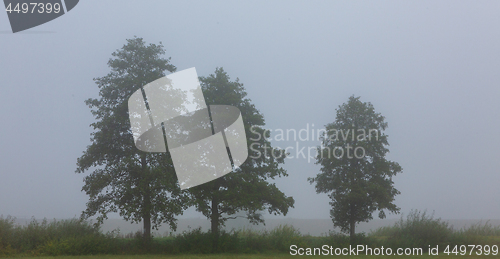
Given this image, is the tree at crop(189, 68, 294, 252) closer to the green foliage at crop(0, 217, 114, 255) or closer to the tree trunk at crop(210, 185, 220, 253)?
the tree trunk at crop(210, 185, 220, 253)

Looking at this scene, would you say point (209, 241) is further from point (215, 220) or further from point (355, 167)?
point (355, 167)

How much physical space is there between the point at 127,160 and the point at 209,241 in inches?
263

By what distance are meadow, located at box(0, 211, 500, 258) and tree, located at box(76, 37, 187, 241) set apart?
61.7 inches

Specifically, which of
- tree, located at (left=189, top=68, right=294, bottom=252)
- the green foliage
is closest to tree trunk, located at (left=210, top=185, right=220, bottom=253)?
tree, located at (left=189, top=68, right=294, bottom=252)

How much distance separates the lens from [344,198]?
24188 millimetres

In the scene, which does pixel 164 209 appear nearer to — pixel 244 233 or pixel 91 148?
pixel 91 148

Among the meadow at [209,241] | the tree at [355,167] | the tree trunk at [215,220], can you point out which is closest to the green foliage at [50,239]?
the meadow at [209,241]

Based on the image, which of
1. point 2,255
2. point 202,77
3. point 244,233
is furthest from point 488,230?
point 2,255

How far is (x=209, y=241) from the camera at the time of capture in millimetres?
21562

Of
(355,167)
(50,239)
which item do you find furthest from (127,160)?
(355,167)

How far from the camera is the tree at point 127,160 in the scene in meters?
19.6

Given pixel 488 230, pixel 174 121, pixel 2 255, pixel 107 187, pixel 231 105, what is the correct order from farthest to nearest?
pixel 488 230 < pixel 231 105 < pixel 174 121 < pixel 107 187 < pixel 2 255

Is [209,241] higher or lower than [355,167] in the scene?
lower

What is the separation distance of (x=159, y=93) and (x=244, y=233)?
35.9 feet
